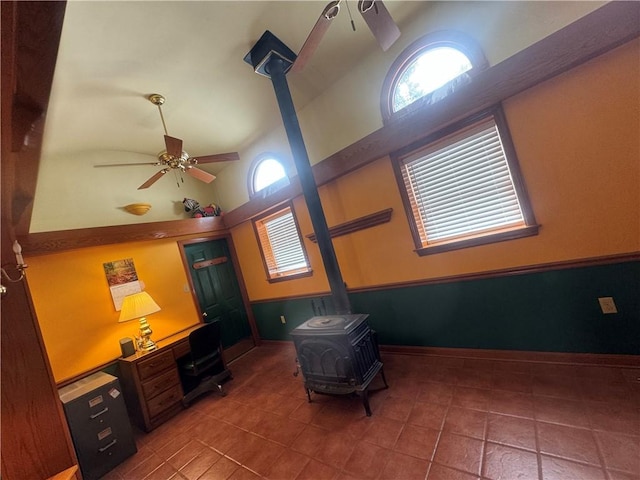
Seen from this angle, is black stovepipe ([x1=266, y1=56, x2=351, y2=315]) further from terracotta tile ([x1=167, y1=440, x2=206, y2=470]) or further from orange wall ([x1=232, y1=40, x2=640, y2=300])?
terracotta tile ([x1=167, y1=440, x2=206, y2=470])

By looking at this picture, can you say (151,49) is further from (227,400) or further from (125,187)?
(227,400)

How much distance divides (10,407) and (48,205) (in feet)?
10.2

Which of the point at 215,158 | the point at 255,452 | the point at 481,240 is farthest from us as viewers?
the point at 215,158

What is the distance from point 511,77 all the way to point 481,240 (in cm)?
132

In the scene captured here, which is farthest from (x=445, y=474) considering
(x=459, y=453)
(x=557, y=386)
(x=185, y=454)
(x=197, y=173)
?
(x=197, y=173)

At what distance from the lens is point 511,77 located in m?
2.00

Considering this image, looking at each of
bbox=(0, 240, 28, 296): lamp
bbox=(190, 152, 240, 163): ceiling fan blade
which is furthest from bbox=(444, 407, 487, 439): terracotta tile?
bbox=(190, 152, 240, 163): ceiling fan blade

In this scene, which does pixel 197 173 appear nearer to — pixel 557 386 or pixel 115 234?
pixel 115 234

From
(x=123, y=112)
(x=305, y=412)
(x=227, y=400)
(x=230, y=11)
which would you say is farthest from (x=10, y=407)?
(x=123, y=112)

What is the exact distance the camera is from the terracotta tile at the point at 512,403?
1.81 meters

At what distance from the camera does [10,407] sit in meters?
0.97

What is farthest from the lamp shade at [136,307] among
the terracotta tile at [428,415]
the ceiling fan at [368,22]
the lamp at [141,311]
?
the ceiling fan at [368,22]

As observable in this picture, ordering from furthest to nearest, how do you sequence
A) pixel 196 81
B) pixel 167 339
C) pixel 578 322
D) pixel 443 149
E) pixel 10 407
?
pixel 167 339 < pixel 196 81 < pixel 443 149 < pixel 578 322 < pixel 10 407

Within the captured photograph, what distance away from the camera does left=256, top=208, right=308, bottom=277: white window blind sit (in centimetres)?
386
